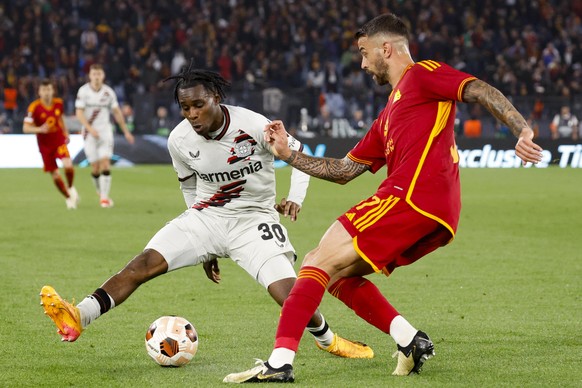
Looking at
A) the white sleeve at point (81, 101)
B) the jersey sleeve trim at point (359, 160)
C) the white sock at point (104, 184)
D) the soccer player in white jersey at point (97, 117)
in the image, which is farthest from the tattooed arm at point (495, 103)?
the white sleeve at point (81, 101)

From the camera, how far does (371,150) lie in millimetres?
6109

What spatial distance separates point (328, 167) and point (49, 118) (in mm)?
12681

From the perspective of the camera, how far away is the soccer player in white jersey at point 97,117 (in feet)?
59.5

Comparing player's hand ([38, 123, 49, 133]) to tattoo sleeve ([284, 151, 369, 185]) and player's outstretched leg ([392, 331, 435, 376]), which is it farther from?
player's outstretched leg ([392, 331, 435, 376])

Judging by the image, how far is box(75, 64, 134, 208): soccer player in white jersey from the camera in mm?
18125

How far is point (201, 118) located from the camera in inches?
258

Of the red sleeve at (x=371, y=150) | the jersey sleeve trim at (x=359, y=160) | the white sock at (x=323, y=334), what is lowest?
the white sock at (x=323, y=334)

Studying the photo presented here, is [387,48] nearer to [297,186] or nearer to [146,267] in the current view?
[297,186]

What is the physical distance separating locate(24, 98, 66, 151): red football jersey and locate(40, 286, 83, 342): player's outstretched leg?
12195mm

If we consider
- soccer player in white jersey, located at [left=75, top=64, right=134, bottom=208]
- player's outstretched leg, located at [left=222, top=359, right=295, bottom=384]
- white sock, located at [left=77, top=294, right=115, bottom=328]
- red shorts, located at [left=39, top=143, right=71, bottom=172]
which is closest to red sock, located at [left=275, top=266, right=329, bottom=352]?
player's outstretched leg, located at [left=222, top=359, right=295, bottom=384]

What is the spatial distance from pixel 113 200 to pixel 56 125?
5.86ft

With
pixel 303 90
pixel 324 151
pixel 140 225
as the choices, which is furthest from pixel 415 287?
pixel 303 90

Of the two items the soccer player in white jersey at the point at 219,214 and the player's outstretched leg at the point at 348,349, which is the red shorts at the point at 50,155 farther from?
the player's outstretched leg at the point at 348,349

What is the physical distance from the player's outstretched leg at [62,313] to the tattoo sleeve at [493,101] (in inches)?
102
